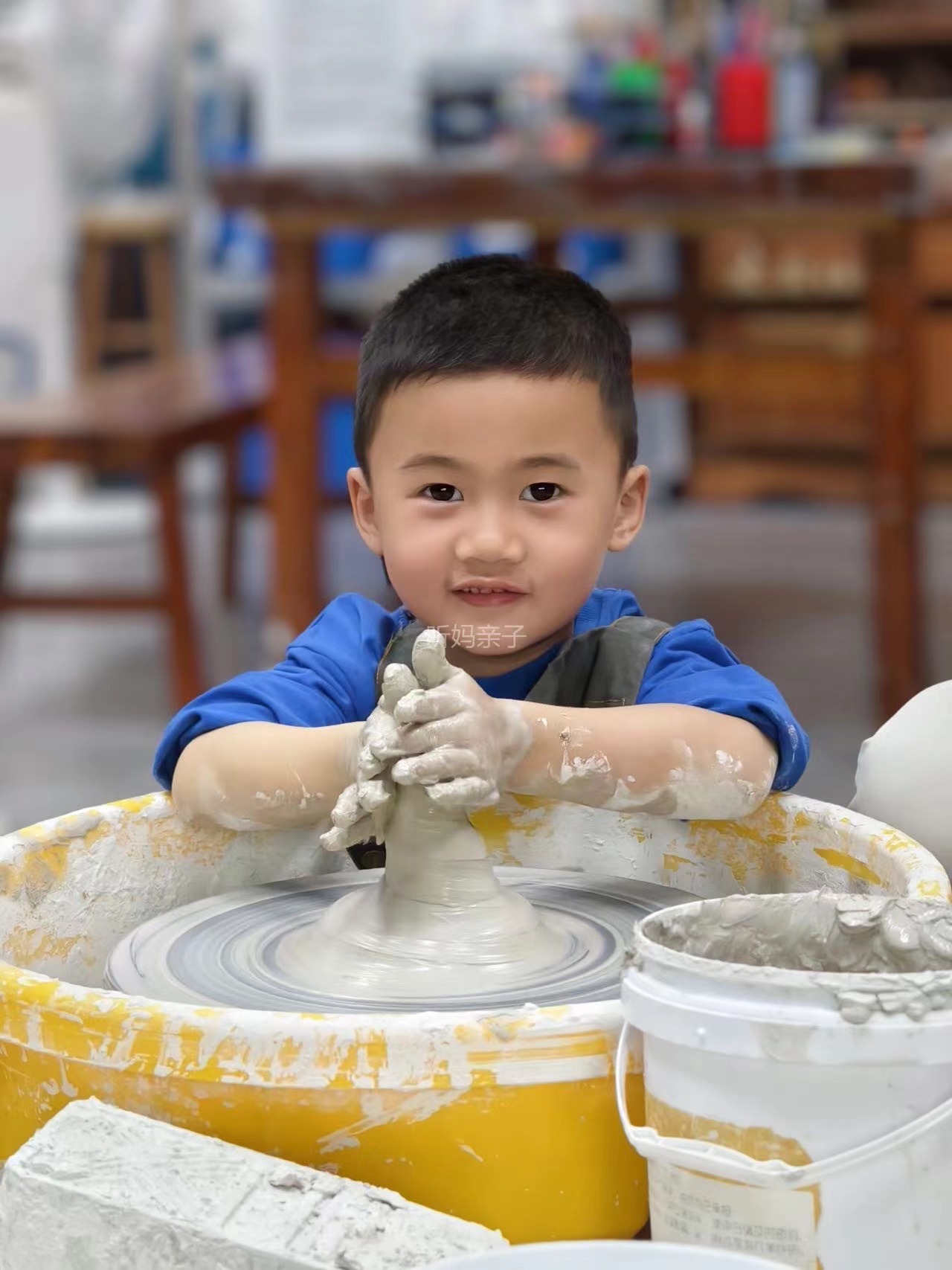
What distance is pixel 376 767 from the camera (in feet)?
3.10

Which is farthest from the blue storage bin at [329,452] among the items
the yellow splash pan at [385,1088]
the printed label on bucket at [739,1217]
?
the printed label on bucket at [739,1217]

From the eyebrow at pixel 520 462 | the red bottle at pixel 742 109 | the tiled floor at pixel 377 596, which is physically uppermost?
the red bottle at pixel 742 109

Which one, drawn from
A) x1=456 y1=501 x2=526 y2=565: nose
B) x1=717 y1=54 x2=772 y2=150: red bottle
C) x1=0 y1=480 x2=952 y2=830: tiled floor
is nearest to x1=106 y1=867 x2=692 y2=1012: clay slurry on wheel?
x1=456 y1=501 x2=526 y2=565: nose

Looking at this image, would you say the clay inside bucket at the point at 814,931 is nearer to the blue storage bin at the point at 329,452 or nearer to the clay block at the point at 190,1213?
the clay block at the point at 190,1213

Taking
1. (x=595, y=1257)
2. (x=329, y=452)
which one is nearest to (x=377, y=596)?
(x=595, y=1257)

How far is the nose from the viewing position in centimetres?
109

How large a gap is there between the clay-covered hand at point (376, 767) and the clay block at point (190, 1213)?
0.72 ft

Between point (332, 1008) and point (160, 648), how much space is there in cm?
306

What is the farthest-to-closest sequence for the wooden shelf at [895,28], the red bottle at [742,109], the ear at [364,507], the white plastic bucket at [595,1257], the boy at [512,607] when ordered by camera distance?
1. the wooden shelf at [895,28]
2. the red bottle at [742,109]
3. the ear at [364,507]
4. the boy at [512,607]
5. the white plastic bucket at [595,1257]

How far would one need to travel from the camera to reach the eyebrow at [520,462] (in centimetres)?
111

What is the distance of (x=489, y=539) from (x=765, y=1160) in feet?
1.55

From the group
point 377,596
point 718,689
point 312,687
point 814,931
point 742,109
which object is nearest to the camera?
point 814,931

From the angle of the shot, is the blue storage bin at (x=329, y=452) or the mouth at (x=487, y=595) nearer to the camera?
the mouth at (x=487, y=595)

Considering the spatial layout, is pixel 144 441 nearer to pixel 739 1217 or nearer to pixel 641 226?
pixel 641 226
